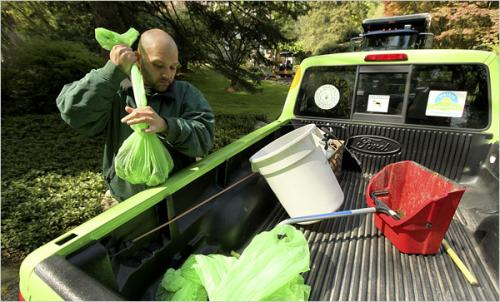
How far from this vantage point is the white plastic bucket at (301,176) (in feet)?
6.30

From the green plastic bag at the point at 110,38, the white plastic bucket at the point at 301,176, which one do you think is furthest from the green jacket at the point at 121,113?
the white plastic bucket at the point at 301,176

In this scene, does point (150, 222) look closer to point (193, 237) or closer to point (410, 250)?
point (193, 237)

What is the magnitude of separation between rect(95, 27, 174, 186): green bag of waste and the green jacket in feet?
0.29

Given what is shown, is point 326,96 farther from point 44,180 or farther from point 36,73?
point 36,73

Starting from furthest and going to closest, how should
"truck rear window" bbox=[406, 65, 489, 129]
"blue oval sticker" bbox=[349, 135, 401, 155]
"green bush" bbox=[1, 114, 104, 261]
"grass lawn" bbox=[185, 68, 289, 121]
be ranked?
"grass lawn" bbox=[185, 68, 289, 121] → "green bush" bbox=[1, 114, 104, 261] → "blue oval sticker" bbox=[349, 135, 401, 155] → "truck rear window" bbox=[406, 65, 489, 129]

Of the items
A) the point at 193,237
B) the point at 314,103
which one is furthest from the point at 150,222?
the point at 314,103

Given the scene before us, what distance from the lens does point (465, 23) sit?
1052 centimetres

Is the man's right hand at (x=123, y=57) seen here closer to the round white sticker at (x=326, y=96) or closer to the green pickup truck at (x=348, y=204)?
the green pickup truck at (x=348, y=204)

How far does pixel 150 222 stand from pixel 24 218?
287 cm

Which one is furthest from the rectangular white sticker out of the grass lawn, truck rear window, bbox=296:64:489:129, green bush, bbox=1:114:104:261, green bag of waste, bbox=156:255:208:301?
the grass lawn

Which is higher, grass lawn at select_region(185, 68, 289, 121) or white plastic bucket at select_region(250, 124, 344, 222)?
white plastic bucket at select_region(250, 124, 344, 222)

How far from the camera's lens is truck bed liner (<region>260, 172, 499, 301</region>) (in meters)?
1.53

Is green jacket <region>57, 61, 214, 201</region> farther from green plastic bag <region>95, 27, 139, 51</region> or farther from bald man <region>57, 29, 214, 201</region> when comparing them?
green plastic bag <region>95, 27, 139, 51</region>

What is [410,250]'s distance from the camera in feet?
5.85
